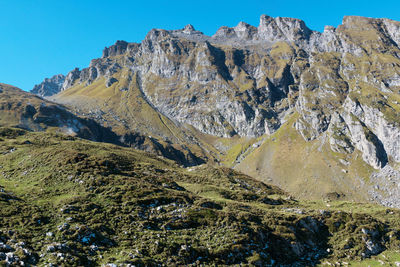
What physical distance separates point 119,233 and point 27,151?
135 ft

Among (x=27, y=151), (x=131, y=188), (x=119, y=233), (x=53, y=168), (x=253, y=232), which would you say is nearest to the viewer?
(x=119, y=233)

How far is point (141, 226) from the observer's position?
31.0 meters

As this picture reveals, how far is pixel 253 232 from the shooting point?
3381 cm

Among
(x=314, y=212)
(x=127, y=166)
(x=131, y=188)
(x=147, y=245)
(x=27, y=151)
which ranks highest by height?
(x=27, y=151)

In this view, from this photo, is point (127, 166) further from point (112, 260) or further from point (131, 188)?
point (112, 260)

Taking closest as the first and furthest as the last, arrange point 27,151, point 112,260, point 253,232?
1. point 112,260
2. point 253,232
3. point 27,151

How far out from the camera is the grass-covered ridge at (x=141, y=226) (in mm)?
25719

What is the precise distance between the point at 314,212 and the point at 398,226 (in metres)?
12.7

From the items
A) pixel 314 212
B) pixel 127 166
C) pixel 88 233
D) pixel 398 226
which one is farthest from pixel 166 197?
pixel 398 226

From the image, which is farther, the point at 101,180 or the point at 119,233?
the point at 101,180

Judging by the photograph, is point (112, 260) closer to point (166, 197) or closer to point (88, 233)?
point (88, 233)

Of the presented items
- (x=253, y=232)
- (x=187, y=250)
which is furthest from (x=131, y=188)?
(x=253, y=232)

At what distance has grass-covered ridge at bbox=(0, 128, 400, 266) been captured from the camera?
84.4ft

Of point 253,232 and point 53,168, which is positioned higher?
point 53,168
